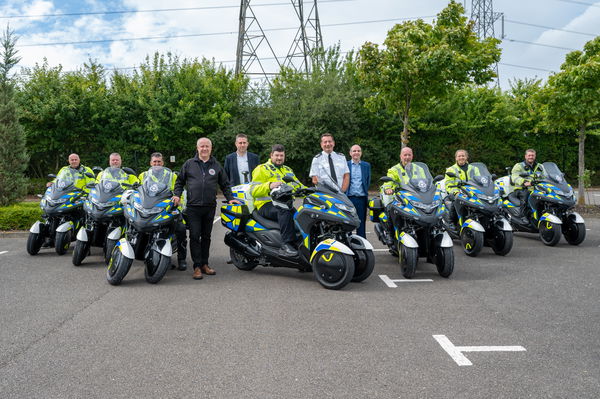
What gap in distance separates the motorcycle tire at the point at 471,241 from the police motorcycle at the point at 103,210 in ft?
17.4

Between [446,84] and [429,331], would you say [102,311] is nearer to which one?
[429,331]

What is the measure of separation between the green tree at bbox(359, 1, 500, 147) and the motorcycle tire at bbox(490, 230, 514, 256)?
8898 millimetres

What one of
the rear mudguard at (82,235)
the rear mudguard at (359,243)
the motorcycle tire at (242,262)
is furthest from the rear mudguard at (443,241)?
the rear mudguard at (82,235)

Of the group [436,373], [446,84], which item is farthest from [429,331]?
[446,84]

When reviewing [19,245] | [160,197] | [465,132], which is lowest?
[19,245]

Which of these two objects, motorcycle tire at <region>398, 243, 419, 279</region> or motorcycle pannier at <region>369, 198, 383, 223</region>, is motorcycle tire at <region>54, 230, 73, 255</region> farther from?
motorcycle tire at <region>398, 243, 419, 279</region>

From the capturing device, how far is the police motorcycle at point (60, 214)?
7.94 metres

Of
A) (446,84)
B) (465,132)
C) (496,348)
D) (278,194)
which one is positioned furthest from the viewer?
(465,132)

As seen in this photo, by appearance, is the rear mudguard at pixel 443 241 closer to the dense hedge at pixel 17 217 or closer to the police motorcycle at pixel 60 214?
the police motorcycle at pixel 60 214

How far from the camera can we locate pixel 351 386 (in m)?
3.14

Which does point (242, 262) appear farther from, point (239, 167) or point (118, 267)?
point (118, 267)

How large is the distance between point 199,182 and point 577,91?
12.7 m

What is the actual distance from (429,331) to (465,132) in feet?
77.3

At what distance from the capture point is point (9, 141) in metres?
12.5
